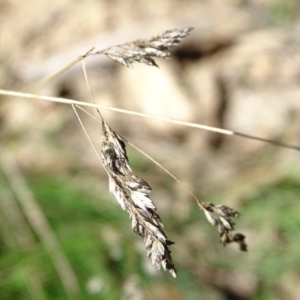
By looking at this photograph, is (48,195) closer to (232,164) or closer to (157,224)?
(232,164)

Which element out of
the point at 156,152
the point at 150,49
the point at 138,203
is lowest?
the point at 138,203

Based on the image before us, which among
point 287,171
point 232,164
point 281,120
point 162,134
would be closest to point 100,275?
point 287,171

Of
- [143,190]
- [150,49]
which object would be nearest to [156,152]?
[150,49]

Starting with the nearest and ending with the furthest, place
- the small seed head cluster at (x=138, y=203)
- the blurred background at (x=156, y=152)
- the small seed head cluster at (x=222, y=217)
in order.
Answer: the small seed head cluster at (x=138, y=203) → the small seed head cluster at (x=222, y=217) → the blurred background at (x=156, y=152)

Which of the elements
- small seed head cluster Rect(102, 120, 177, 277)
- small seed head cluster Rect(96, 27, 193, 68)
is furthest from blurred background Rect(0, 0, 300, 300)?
small seed head cluster Rect(102, 120, 177, 277)

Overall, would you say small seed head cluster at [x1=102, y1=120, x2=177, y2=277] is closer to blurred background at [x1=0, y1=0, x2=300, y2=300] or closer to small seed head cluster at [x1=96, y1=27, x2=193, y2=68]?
small seed head cluster at [x1=96, y1=27, x2=193, y2=68]

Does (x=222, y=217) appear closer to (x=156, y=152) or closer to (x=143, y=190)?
(x=143, y=190)

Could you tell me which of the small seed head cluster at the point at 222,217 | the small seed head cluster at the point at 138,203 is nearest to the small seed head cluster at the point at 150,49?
the small seed head cluster at the point at 138,203

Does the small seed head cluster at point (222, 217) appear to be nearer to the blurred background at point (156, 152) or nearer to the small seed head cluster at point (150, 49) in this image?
the small seed head cluster at point (150, 49)
